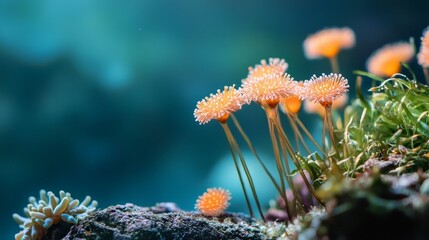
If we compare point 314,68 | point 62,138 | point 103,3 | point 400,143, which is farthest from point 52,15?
point 400,143

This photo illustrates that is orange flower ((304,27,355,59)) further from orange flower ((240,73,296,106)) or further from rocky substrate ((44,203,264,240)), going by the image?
rocky substrate ((44,203,264,240))

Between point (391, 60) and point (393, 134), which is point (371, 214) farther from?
point (391, 60)

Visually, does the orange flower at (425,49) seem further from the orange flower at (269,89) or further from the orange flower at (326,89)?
the orange flower at (269,89)

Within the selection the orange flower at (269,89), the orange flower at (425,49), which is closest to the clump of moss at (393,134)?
the orange flower at (425,49)

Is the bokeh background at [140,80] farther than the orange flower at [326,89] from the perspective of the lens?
Yes

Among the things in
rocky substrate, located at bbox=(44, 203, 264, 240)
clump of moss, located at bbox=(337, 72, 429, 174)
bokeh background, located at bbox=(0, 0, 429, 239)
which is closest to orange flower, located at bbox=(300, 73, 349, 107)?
clump of moss, located at bbox=(337, 72, 429, 174)

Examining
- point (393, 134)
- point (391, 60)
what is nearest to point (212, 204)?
point (393, 134)

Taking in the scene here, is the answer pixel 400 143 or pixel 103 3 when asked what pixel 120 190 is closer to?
pixel 103 3
